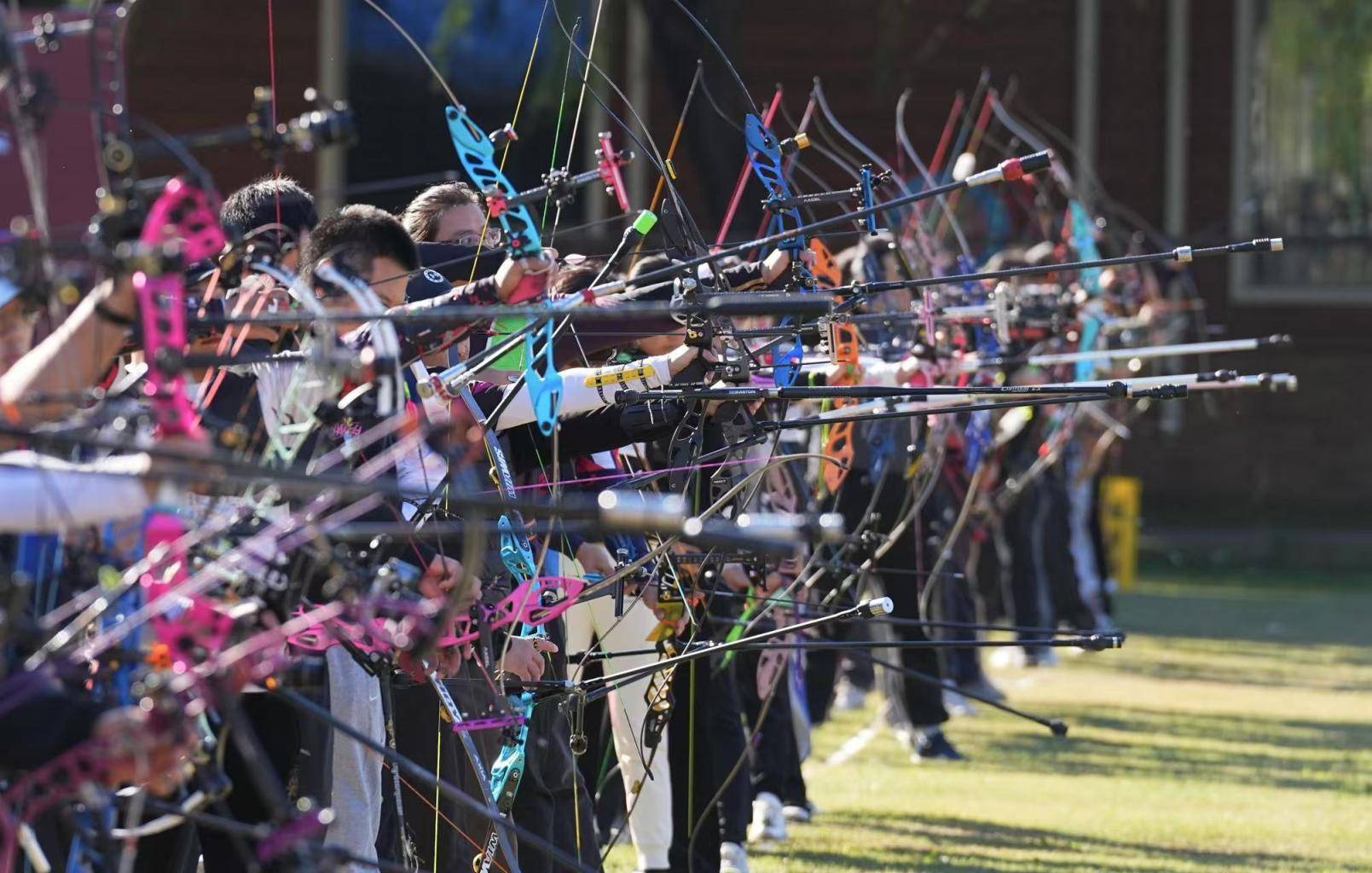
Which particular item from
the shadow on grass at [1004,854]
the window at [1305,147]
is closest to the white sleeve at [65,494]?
the shadow on grass at [1004,854]

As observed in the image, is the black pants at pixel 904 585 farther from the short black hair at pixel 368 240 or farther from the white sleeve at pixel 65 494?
the white sleeve at pixel 65 494

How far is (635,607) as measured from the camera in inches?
221

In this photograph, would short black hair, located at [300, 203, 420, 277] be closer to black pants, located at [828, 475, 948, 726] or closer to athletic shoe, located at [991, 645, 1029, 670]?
black pants, located at [828, 475, 948, 726]

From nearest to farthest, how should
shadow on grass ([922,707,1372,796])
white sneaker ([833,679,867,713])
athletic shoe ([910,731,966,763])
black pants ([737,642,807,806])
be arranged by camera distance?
black pants ([737,642,807,806]), shadow on grass ([922,707,1372,796]), athletic shoe ([910,731,966,763]), white sneaker ([833,679,867,713])

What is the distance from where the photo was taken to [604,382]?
4.72 metres

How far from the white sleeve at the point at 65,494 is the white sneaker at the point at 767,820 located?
14.3 ft

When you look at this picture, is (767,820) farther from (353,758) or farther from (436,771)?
(353,758)

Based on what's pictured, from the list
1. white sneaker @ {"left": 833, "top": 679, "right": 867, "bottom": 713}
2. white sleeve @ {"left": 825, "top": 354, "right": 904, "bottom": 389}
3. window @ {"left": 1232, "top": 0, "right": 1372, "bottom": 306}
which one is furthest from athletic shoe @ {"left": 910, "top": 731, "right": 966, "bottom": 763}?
window @ {"left": 1232, "top": 0, "right": 1372, "bottom": 306}

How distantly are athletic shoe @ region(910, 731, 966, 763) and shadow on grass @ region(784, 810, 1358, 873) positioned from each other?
1.36m

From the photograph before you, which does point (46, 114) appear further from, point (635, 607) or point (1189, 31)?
point (1189, 31)

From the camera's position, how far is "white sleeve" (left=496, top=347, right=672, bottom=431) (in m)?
4.67

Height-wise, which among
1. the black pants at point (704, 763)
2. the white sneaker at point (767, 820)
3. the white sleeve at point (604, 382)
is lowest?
the white sneaker at point (767, 820)

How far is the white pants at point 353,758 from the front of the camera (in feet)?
14.5

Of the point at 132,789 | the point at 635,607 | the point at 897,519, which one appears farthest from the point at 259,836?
the point at 897,519
